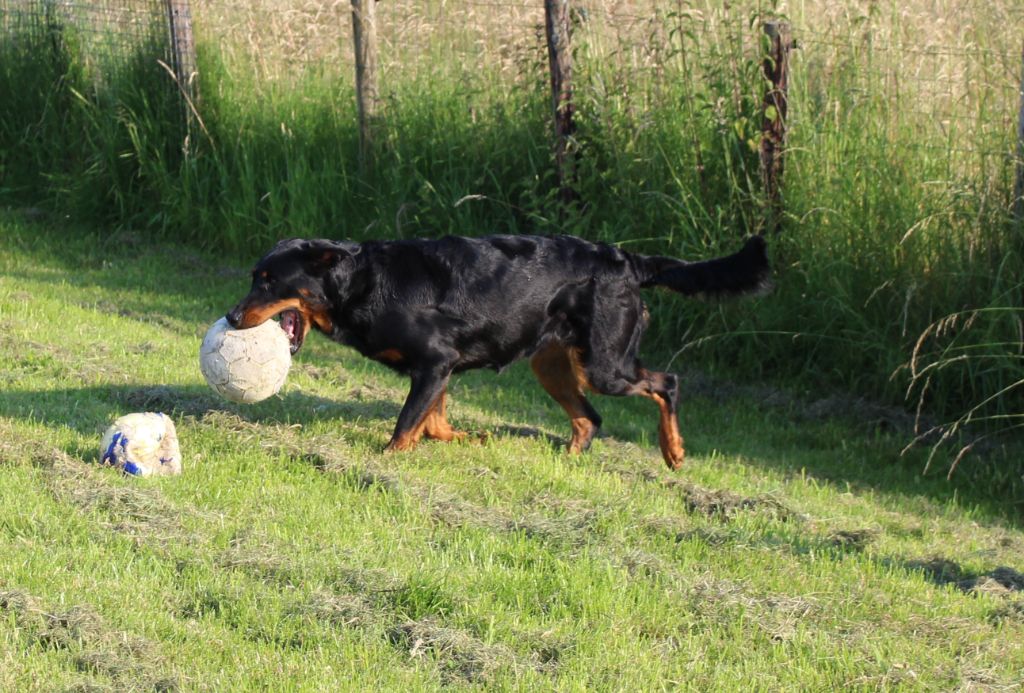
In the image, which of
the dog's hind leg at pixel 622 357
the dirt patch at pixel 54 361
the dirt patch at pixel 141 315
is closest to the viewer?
the dog's hind leg at pixel 622 357

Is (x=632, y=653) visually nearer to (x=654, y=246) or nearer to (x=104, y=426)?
(x=104, y=426)

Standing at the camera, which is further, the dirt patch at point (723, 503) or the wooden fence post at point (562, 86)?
the wooden fence post at point (562, 86)

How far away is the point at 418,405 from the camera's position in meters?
5.88

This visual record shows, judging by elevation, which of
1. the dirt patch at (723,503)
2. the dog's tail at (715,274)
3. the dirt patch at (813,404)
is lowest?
the dirt patch at (813,404)

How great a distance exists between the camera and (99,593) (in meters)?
3.90

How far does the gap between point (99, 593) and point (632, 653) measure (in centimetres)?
164

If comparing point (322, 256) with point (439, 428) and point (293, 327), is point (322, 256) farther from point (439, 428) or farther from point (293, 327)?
point (439, 428)

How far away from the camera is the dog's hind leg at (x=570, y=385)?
633 cm

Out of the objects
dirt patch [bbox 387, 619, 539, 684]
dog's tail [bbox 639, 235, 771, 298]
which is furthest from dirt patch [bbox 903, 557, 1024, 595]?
dirt patch [bbox 387, 619, 539, 684]

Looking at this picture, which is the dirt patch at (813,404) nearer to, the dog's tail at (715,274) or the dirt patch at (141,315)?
the dog's tail at (715,274)

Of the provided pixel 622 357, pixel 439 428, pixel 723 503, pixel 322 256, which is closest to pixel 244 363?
pixel 322 256

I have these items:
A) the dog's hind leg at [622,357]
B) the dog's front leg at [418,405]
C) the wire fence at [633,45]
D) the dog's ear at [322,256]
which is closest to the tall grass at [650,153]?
the wire fence at [633,45]

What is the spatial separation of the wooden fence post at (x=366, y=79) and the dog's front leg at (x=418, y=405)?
4.28 meters

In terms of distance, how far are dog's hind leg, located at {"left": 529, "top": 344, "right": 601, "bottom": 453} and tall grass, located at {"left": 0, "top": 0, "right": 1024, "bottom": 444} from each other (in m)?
1.61
